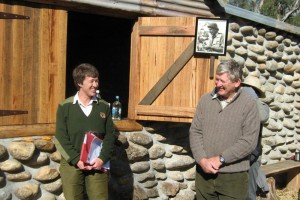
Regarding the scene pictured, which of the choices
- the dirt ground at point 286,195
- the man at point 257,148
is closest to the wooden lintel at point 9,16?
the man at point 257,148

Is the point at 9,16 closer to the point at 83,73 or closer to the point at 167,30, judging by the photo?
the point at 83,73

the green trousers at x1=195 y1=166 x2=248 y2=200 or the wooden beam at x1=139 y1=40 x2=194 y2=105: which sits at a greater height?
the wooden beam at x1=139 y1=40 x2=194 y2=105

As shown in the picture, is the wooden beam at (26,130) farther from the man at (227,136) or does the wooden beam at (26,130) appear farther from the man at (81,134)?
the man at (227,136)

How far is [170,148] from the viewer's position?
6.73 m

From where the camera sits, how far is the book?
4.50 m

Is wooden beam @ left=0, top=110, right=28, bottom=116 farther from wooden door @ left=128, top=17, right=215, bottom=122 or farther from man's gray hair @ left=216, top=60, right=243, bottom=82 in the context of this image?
man's gray hair @ left=216, top=60, right=243, bottom=82

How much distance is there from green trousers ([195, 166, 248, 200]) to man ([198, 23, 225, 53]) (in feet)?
6.12

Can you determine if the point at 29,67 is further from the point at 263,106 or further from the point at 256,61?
the point at 256,61

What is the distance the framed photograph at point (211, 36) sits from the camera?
5844mm

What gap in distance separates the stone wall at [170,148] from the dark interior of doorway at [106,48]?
5.53 ft

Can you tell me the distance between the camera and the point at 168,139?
673cm

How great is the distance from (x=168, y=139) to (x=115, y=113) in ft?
2.63

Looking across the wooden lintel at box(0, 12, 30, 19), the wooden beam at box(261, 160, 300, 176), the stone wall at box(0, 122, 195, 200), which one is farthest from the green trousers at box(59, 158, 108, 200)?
the wooden beam at box(261, 160, 300, 176)

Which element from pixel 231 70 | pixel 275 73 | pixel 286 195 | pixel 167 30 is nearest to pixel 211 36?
pixel 167 30
